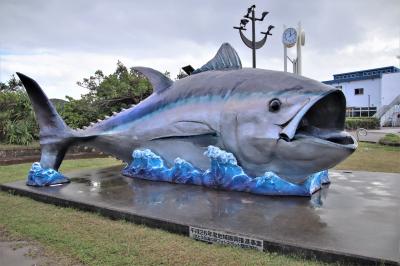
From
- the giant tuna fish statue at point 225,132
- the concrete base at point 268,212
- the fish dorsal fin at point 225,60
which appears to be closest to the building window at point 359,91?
the concrete base at point 268,212

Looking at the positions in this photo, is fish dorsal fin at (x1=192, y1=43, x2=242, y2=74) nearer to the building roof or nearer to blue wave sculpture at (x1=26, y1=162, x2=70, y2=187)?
blue wave sculpture at (x1=26, y1=162, x2=70, y2=187)

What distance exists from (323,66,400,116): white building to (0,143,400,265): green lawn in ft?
146

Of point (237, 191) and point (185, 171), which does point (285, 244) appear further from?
point (185, 171)

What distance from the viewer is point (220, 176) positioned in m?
6.27

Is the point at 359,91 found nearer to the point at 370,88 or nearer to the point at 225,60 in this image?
the point at 370,88

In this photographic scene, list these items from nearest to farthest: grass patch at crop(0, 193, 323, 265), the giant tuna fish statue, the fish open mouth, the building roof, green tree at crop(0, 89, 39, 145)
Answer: grass patch at crop(0, 193, 323, 265), the fish open mouth, the giant tuna fish statue, green tree at crop(0, 89, 39, 145), the building roof

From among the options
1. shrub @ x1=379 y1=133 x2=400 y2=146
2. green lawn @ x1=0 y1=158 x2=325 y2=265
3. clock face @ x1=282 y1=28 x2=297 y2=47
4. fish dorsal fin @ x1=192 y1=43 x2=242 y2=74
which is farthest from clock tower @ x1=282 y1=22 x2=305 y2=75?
green lawn @ x1=0 y1=158 x2=325 y2=265

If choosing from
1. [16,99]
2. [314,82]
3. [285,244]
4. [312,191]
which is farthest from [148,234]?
[16,99]

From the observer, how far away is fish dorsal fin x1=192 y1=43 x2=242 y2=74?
6820 millimetres

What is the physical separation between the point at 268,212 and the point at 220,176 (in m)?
1.56

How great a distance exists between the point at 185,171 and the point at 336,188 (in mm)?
2660

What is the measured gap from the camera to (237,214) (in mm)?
4785

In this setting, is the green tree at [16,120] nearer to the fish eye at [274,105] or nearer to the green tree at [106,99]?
the green tree at [106,99]

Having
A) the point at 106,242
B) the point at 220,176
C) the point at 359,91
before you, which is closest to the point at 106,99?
the point at 220,176
